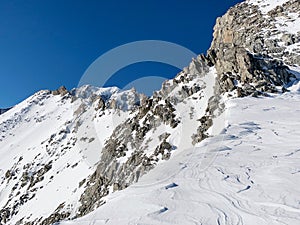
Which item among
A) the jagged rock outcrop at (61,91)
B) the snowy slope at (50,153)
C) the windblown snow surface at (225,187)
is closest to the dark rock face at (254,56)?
the windblown snow surface at (225,187)

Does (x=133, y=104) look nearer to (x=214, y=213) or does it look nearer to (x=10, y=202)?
(x=10, y=202)

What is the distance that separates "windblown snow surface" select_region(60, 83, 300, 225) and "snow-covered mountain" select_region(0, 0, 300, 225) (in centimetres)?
5

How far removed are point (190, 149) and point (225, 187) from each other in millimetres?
7967

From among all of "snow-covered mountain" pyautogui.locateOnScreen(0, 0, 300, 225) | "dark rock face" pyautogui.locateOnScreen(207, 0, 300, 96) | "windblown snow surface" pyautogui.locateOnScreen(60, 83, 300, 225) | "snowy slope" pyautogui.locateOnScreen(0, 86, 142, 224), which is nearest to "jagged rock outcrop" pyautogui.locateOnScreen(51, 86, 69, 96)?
"snowy slope" pyautogui.locateOnScreen(0, 86, 142, 224)

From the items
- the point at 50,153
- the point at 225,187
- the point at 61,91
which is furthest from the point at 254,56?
the point at 61,91

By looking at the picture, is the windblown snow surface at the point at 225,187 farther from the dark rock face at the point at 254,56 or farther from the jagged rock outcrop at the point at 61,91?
the jagged rock outcrop at the point at 61,91

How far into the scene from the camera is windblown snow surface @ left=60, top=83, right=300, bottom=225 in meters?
10.3

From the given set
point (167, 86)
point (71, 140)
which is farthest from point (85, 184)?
point (71, 140)

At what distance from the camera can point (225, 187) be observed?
42.7ft

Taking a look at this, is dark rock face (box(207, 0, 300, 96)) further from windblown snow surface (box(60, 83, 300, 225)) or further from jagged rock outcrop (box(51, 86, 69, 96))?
jagged rock outcrop (box(51, 86, 69, 96))

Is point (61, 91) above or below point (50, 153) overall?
above

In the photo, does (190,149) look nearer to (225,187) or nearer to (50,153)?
(225,187)

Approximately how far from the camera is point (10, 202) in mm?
44156

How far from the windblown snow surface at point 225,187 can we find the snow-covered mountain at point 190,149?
47mm
